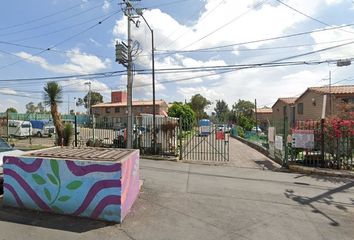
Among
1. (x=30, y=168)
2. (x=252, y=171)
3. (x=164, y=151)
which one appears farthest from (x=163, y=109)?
(x=30, y=168)

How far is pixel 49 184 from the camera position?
651cm

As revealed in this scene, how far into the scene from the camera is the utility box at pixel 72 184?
6.16 m

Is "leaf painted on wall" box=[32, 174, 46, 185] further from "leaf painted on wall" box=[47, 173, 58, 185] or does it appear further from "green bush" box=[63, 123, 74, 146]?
"green bush" box=[63, 123, 74, 146]

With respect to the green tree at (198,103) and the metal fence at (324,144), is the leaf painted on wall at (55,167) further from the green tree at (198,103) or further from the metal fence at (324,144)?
the green tree at (198,103)

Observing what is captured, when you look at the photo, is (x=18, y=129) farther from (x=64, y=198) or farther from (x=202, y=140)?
(x=64, y=198)

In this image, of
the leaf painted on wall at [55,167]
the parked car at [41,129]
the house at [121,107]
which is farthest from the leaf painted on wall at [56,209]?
the house at [121,107]

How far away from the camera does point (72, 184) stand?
6.36 metres

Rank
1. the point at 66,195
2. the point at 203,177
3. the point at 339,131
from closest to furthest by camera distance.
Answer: the point at 66,195 < the point at 203,177 < the point at 339,131

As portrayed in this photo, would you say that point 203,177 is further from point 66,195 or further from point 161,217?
point 66,195

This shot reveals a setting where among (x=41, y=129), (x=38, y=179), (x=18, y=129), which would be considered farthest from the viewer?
(x=41, y=129)

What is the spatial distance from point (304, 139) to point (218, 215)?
821 cm

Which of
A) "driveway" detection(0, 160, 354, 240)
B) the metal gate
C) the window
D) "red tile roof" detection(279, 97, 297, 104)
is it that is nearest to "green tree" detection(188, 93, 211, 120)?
"red tile roof" detection(279, 97, 297, 104)

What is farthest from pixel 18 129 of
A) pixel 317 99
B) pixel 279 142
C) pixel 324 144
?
pixel 317 99

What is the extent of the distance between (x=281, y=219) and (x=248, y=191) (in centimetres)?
Result: 256
